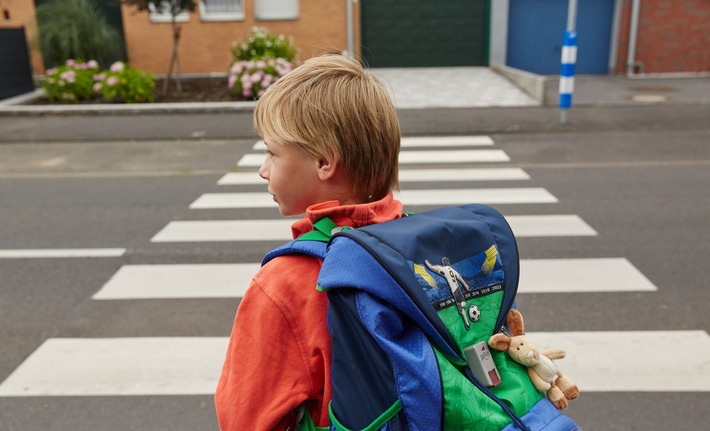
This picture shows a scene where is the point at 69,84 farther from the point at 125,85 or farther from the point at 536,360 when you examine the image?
the point at 536,360

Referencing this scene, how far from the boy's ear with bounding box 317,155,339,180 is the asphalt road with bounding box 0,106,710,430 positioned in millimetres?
2589

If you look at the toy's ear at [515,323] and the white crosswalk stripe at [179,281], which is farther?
the white crosswalk stripe at [179,281]

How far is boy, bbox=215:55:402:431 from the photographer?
134cm

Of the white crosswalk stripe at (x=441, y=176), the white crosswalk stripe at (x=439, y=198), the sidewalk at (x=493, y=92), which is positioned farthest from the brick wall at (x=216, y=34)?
the white crosswalk stripe at (x=439, y=198)

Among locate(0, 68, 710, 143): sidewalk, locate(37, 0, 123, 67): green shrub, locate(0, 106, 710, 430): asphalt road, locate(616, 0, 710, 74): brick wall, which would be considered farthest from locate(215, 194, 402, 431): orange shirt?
locate(616, 0, 710, 74): brick wall

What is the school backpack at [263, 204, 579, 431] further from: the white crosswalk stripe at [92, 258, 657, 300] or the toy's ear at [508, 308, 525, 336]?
the white crosswalk stripe at [92, 258, 657, 300]

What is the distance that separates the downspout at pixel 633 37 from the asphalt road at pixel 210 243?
21.8ft

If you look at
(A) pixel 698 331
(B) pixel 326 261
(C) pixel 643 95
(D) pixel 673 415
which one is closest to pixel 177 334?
(D) pixel 673 415

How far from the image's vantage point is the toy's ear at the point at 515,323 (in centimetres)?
155

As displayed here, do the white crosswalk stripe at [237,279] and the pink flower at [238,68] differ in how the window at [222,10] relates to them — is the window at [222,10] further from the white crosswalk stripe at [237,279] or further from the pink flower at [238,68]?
the white crosswalk stripe at [237,279]

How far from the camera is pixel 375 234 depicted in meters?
1.32

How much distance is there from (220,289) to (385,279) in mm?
4267

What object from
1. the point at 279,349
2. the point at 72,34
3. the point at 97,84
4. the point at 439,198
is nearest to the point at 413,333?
the point at 279,349

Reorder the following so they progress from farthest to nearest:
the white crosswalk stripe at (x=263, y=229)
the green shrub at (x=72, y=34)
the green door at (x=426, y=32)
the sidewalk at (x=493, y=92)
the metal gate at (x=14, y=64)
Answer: the green door at (x=426, y=32), the green shrub at (x=72, y=34), the metal gate at (x=14, y=64), the sidewalk at (x=493, y=92), the white crosswalk stripe at (x=263, y=229)
